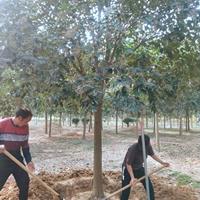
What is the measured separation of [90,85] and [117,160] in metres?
7.68

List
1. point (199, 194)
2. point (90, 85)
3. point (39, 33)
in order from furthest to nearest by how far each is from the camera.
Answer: point (199, 194) < point (39, 33) < point (90, 85)

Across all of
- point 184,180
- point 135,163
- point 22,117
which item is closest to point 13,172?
point 22,117

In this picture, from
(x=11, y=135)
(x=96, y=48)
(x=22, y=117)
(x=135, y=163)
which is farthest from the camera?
(x=135, y=163)

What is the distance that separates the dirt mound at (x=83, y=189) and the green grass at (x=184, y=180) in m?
0.40

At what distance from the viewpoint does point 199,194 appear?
6.81 metres

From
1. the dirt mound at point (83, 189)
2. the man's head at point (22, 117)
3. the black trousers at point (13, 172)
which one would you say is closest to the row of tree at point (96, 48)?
the man's head at point (22, 117)

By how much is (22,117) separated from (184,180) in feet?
14.9

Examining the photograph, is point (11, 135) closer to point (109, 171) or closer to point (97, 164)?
point (97, 164)

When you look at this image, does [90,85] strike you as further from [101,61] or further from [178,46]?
[178,46]

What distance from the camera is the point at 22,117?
484 centimetres

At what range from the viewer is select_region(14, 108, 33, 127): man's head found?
15.8 ft

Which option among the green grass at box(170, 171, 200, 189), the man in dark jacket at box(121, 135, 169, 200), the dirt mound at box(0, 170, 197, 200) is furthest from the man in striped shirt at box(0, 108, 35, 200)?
the green grass at box(170, 171, 200, 189)

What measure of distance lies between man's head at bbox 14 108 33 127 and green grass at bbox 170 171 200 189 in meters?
4.05

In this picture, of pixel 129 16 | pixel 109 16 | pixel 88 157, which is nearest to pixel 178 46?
pixel 129 16
